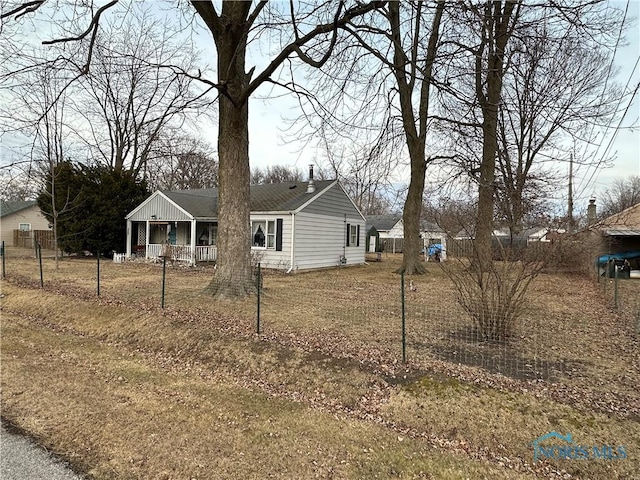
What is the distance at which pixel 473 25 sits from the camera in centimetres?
554

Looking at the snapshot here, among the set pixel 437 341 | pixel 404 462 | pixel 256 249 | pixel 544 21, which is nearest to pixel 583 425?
pixel 404 462

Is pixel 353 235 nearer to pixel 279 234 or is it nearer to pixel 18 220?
pixel 279 234

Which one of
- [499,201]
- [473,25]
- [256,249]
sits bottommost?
[256,249]

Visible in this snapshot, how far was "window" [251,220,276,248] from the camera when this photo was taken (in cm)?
1658

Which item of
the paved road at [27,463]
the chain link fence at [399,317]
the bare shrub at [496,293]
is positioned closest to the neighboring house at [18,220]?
the chain link fence at [399,317]

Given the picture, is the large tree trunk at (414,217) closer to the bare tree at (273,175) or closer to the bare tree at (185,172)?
the bare tree at (185,172)

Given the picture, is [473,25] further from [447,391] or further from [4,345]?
[4,345]

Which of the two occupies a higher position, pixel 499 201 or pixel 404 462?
pixel 499 201

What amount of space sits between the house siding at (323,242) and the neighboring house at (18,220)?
31.6 metres

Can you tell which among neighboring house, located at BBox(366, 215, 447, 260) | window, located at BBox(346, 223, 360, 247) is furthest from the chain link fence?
neighboring house, located at BBox(366, 215, 447, 260)

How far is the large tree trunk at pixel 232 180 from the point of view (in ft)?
28.4

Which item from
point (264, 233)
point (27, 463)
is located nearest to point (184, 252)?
point (264, 233)

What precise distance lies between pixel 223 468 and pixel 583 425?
10.5ft

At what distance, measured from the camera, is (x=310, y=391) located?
4461 millimetres
